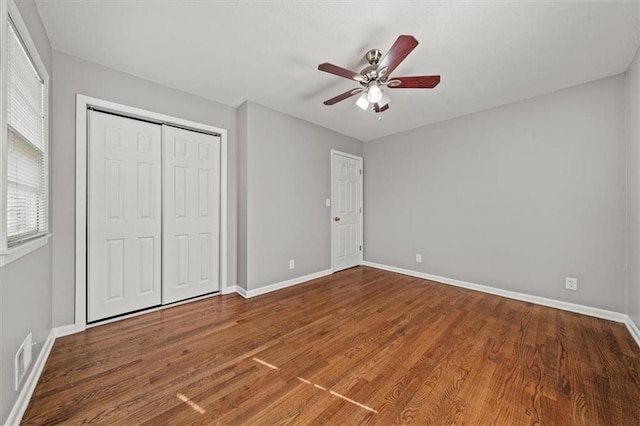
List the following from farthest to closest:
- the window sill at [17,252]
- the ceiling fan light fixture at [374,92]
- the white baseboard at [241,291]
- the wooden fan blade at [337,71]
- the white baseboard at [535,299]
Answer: the white baseboard at [241,291]
the white baseboard at [535,299]
the ceiling fan light fixture at [374,92]
the wooden fan blade at [337,71]
the window sill at [17,252]

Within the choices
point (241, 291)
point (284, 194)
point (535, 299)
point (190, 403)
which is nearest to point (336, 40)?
point (284, 194)

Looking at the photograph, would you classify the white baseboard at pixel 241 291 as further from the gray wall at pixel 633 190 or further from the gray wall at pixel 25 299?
the gray wall at pixel 633 190

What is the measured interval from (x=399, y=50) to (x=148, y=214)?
2.86 metres

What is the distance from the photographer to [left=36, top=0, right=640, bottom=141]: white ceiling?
1691 mm

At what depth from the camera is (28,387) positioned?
4.69ft

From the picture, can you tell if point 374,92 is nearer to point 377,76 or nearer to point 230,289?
point 377,76

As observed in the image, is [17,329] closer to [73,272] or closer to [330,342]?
[73,272]

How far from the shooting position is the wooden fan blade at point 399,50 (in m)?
1.55

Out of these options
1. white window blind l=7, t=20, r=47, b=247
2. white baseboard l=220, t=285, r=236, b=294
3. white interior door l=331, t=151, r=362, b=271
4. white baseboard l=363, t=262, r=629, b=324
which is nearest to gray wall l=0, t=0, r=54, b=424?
white window blind l=7, t=20, r=47, b=247

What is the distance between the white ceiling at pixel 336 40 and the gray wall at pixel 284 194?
2.14 ft

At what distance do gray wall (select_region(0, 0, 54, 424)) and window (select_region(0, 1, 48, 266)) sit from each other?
0.13 metres

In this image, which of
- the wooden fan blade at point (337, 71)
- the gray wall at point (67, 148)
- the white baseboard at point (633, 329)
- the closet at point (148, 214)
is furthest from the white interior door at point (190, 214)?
the white baseboard at point (633, 329)

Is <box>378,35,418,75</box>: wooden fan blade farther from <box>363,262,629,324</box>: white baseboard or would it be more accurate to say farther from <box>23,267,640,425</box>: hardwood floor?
<box>363,262,629,324</box>: white baseboard

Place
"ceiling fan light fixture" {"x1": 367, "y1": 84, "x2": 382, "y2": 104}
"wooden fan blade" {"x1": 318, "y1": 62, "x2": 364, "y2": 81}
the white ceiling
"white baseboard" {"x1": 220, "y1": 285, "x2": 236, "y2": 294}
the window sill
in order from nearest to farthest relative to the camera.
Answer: the window sill → the white ceiling → "wooden fan blade" {"x1": 318, "y1": 62, "x2": 364, "y2": 81} → "ceiling fan light fixture" {"x1": 367, "y1": 84, "x2": 382, "y2": 104} → "white baseboard" {"x1": 220, "y1": 285, "x2": 236, "y2": 294}
